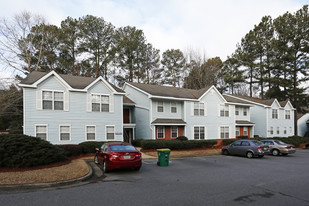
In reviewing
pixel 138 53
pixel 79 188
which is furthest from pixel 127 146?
pixel 138 53

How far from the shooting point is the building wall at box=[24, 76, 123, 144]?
59.5ft

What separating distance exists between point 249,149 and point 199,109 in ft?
33.7

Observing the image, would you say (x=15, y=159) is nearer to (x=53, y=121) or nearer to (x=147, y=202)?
(x=147, y=202)

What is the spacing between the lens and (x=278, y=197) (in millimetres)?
7082

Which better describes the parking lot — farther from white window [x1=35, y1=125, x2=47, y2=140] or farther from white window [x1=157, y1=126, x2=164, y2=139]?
white window [x1=157, y1=126, x2=164, y2=139]

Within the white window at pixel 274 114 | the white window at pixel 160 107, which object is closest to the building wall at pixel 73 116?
the white window at pixel 160 107

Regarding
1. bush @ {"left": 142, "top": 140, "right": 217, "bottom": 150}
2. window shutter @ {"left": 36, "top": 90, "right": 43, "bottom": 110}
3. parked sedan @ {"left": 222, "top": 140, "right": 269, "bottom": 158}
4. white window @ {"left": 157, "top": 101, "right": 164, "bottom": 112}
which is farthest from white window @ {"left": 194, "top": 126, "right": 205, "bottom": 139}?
window shutter @ {"left": 36, "top": 90, "right": 43, "bottom": 110}

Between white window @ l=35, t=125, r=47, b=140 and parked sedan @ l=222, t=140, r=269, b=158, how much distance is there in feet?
52.1

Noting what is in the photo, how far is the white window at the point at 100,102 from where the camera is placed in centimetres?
2131

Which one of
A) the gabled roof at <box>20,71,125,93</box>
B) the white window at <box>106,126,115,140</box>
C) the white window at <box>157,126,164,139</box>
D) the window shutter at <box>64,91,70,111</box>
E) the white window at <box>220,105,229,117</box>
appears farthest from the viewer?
the white window at <box>220,105,229,117</box>

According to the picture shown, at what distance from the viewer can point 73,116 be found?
2002cm

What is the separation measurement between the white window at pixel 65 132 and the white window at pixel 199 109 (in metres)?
14.9

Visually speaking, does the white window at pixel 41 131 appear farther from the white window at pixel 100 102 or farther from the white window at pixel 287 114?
the white window at pixel 287 114

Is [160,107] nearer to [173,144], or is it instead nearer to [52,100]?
[173,144]
